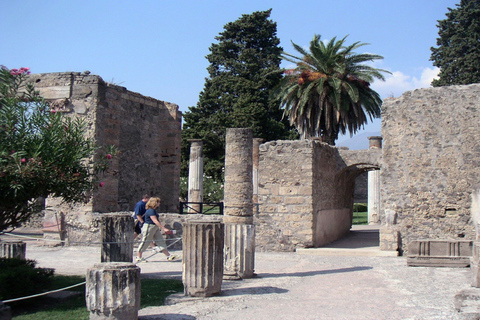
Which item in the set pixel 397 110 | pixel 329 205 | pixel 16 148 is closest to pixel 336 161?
pixel 329 205

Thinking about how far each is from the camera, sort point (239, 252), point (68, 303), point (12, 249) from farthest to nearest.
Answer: point (239, 252) → point (12, 249) → point (68, 303)

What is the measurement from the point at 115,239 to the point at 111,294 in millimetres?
3034

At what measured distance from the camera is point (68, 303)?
7.05m

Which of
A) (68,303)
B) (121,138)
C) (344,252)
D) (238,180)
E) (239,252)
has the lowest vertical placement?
(68,303)

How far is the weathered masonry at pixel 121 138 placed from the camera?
1327 centimetres

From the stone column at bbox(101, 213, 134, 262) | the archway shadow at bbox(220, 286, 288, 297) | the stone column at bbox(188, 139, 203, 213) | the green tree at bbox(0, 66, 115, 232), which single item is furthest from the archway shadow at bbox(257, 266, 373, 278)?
the stone column at bbox(188, 139, 203, 213)

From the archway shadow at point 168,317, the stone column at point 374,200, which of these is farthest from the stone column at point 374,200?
the archway shadow at point 168,317

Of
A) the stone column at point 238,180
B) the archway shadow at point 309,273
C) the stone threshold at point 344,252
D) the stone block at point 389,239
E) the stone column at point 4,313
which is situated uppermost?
the stone column at point 238,180

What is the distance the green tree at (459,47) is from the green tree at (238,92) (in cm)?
950

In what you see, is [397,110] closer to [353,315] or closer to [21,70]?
[353,315]

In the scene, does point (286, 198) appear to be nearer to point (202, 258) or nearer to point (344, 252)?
point (344, 252)

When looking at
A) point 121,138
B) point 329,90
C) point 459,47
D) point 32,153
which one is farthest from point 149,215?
point 459,47

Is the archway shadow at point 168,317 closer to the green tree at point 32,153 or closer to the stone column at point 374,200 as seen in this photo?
the green tree at point 32,153

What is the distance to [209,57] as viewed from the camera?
36.7 metres
